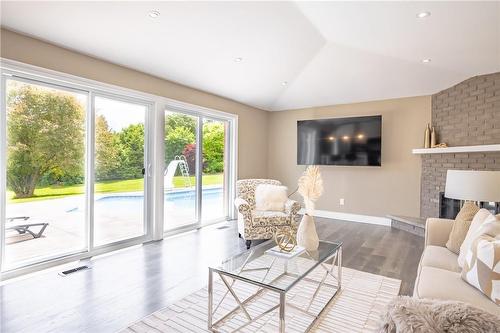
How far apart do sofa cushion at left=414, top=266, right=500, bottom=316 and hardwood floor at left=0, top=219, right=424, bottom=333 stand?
87cm

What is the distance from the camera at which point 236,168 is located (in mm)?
5551

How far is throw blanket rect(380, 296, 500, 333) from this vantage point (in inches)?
34.8

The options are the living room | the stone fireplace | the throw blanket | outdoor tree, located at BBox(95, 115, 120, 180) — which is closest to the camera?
the throw blanket

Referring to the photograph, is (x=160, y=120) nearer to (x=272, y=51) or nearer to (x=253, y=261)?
(x=272, y=51)

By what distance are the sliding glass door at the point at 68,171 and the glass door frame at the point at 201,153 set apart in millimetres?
484

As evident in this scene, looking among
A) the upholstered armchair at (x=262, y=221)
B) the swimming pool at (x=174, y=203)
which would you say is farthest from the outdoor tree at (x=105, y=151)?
the upholstered armchair at (x=262, y=221)

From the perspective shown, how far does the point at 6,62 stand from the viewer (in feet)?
8.63

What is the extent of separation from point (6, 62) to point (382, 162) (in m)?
5.51

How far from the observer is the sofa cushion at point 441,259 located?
80.1 inches

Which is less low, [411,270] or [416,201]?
[416,201]

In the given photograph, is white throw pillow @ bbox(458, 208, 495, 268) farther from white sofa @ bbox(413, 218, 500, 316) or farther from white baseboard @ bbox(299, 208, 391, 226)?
white baseboard @ bbox(299, 208, 391, 226)

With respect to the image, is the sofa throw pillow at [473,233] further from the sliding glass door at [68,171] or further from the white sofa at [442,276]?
the sliding glass door at [68,171]

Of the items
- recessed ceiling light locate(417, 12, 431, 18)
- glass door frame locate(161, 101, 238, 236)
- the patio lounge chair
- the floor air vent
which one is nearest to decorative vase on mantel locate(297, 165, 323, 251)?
recessed ceiling light locate(417, 12, 431, 18)

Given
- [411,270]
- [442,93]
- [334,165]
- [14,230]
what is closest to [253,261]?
[411,270]
